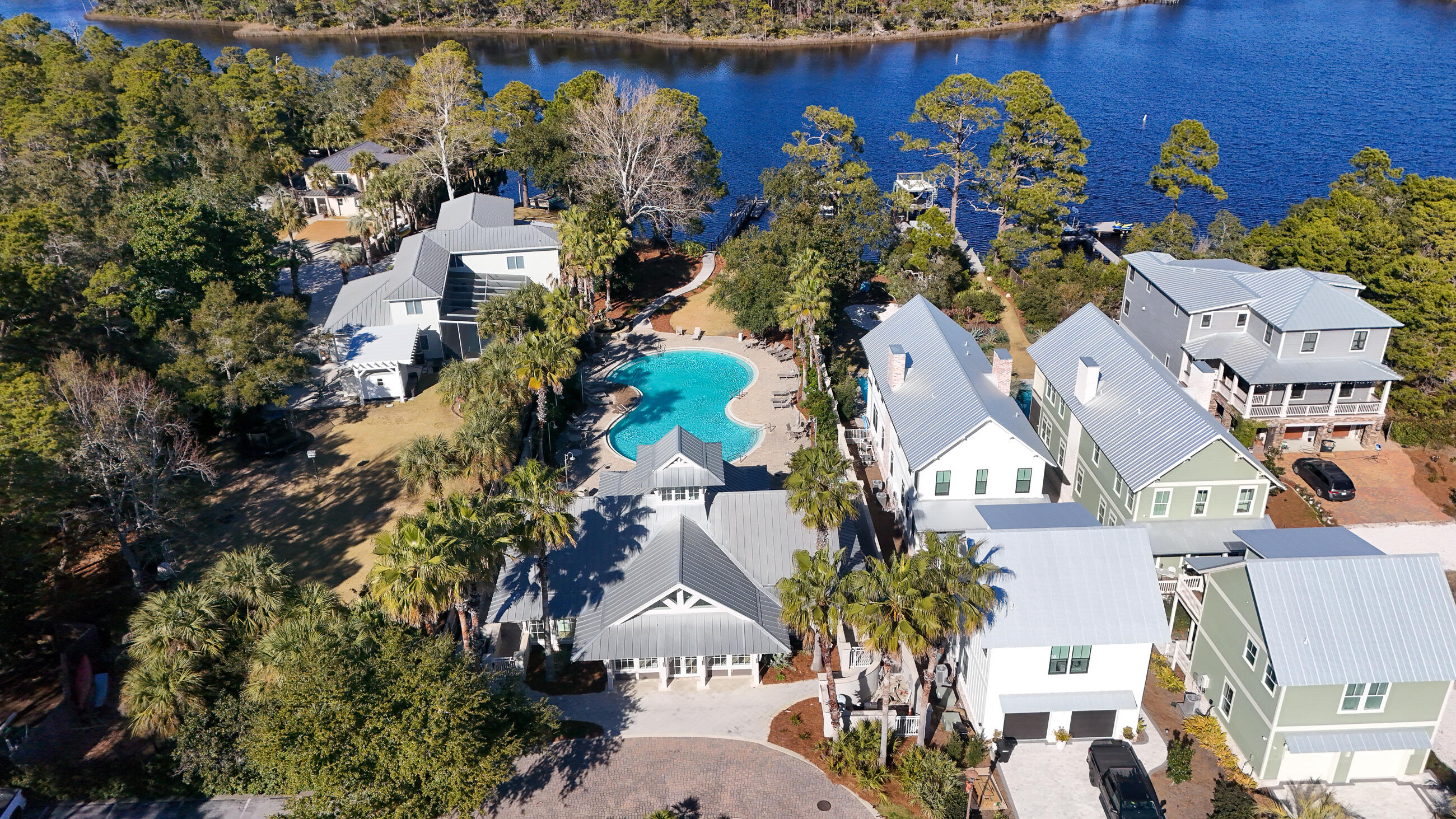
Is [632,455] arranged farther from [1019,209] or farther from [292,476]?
[1019,209]

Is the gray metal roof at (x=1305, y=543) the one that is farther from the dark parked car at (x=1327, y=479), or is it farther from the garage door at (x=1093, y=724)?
the dark parked car at (x=1327, y=479)

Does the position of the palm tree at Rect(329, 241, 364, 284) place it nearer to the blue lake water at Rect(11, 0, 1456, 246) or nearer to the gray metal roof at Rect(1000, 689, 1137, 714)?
the blue lake water at Rect(11, 0, 1456, 246)

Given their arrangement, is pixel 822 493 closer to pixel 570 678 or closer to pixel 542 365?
pixel 570 678

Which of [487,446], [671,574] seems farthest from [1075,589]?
[487,446]

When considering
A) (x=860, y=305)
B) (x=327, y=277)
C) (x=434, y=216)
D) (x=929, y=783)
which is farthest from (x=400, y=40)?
(x=929, y=783)

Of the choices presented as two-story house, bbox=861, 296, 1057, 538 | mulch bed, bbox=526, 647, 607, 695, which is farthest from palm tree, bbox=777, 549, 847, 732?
two-story house, bbox=861, 296, 1057, 538
